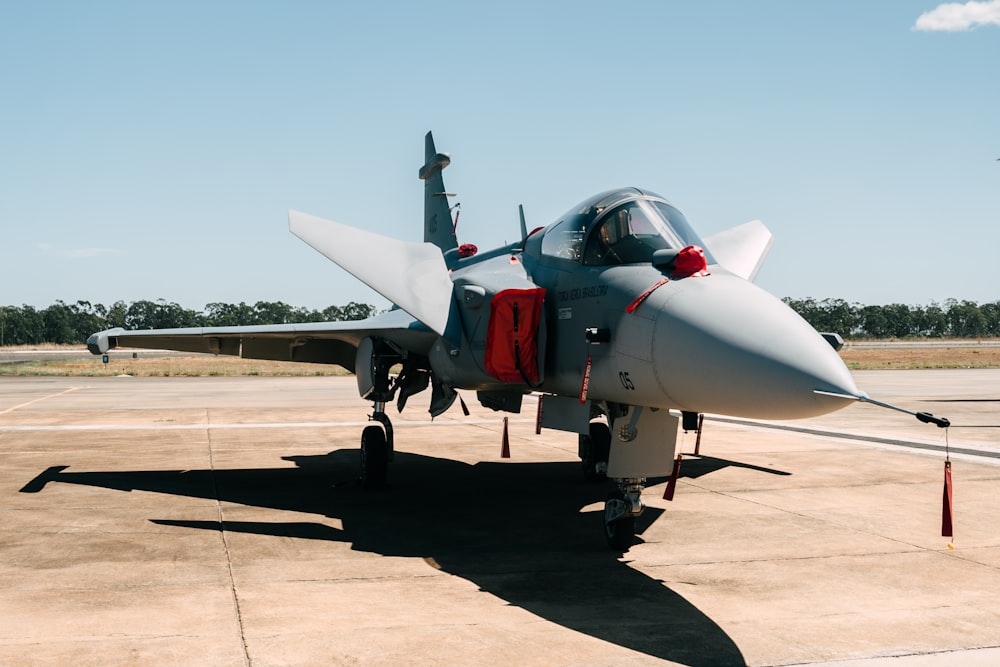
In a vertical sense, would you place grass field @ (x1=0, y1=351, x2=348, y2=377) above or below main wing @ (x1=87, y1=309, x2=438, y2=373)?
below

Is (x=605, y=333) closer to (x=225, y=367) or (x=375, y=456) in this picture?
(x=375, y=456)

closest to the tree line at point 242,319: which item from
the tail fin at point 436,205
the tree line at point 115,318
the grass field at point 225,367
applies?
the tree line at point 115,318

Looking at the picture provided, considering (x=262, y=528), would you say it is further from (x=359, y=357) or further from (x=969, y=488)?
(x=969, y=488)

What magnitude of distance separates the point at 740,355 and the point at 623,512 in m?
2.43

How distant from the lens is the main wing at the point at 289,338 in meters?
11.3

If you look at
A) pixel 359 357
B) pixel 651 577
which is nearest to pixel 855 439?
pixel 359 357

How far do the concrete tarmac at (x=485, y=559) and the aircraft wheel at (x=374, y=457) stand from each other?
286mm

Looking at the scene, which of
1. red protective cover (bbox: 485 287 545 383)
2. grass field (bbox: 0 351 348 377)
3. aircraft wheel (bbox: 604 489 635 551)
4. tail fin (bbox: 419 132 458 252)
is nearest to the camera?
aircraft wheel (bbox: 604 489 635 551)

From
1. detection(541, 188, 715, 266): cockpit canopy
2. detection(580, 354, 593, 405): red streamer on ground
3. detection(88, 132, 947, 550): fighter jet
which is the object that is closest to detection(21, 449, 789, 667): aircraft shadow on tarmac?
detection(88, 132, 947, 550): fighter jet

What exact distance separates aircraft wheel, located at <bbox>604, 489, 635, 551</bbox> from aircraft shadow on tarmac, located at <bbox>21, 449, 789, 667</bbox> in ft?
0.38

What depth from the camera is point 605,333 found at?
7375 millimetres

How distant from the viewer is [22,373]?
4516cm

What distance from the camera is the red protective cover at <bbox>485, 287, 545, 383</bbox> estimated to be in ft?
27.6

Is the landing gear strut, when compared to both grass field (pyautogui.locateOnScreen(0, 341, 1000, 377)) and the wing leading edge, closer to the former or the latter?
the wing leading edge
